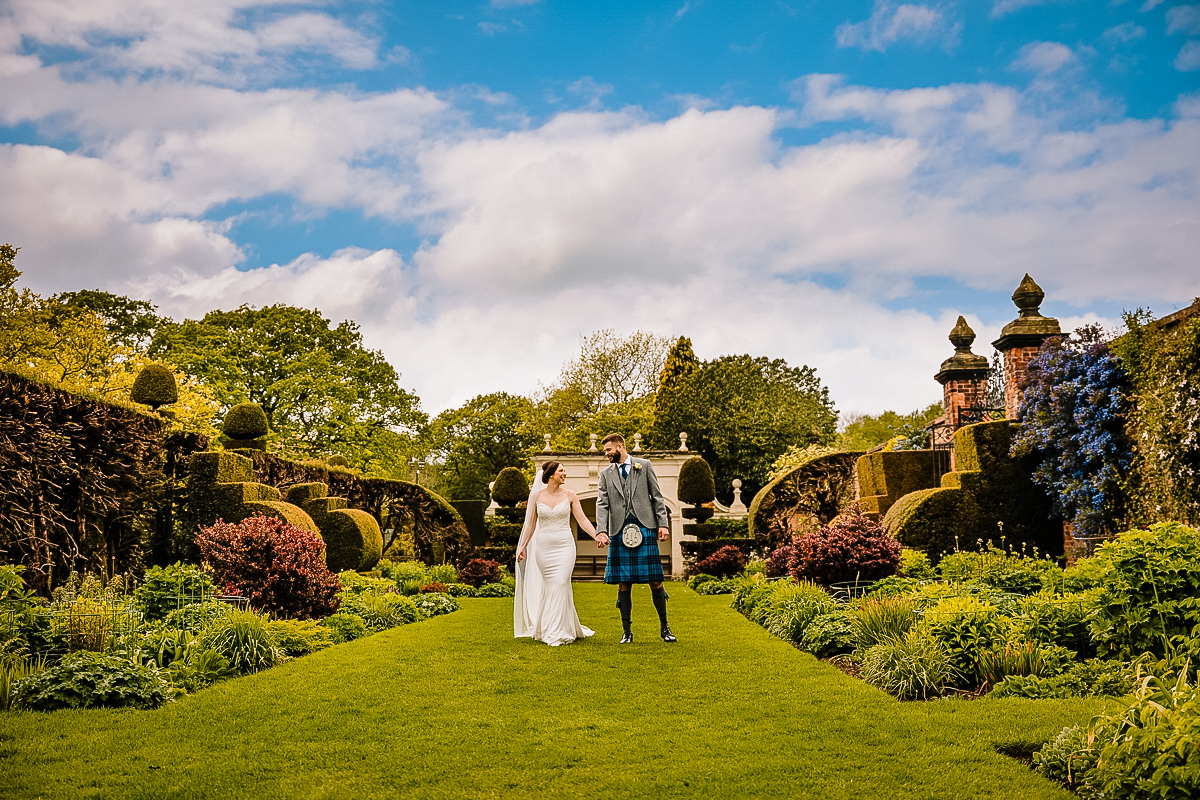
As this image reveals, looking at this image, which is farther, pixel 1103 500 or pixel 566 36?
pixel 1103 500

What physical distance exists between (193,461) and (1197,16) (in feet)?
47.1

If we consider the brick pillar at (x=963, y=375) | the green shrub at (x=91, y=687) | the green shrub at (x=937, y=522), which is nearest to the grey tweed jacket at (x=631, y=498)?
the green shrub at (x=91, y=687)

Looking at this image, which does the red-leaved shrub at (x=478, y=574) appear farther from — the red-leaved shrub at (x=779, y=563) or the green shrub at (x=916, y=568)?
the green shrub at (x=916, y=568)

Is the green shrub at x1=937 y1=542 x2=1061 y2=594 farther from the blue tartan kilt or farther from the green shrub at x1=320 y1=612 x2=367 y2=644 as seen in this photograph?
the green shrub at x1=320 y1=612 x2=367 y2=644

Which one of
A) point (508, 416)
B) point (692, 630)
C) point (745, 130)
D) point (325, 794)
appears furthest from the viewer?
point (508, 416)

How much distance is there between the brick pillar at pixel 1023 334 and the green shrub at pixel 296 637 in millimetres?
11340

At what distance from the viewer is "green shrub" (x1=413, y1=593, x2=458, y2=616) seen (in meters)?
11.3

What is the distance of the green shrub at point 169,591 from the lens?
7629 mm

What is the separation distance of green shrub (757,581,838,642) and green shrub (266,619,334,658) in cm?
484

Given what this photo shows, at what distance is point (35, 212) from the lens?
1276 cm

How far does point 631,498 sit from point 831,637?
94.6 inches

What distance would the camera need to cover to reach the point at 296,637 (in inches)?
293

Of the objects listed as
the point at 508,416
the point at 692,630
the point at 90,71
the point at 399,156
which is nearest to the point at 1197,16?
the point at 692,630

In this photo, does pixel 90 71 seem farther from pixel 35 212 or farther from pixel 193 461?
pixel 193 461
